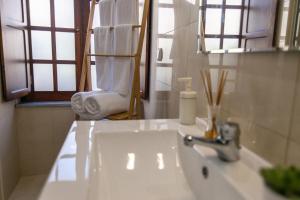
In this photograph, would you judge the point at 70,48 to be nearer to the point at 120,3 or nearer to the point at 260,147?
the point at 120,3

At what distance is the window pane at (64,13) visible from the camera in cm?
212

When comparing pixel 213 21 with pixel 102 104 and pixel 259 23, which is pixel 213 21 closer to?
pixel 259 23

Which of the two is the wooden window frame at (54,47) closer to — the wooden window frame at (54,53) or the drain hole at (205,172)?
the wooden window frame at (54,53)

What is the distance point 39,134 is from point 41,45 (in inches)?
32.0

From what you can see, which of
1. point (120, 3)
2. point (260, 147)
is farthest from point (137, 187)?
point (120, 3)

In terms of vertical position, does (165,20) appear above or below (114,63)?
above

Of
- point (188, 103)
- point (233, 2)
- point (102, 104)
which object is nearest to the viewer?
point (233, 2)

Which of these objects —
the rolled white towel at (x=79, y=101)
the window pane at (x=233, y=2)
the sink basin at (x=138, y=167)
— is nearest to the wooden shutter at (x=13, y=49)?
the rolled white towel at (x=79, y=101)

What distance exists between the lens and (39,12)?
208cm

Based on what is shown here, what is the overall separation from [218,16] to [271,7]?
271mm

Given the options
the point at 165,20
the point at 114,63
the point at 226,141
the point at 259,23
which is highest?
the point at 165,20

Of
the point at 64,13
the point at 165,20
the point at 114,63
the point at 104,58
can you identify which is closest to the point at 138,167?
the point at 165,20

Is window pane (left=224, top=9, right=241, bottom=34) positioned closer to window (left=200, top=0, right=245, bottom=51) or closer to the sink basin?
window (left=200, top=0, right=245, bottom=51)

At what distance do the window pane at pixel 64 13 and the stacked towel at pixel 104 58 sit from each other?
56 centimetres
